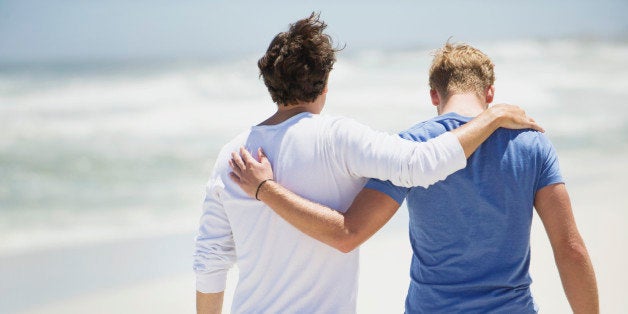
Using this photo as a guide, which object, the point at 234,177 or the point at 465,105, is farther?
the point at 465,105

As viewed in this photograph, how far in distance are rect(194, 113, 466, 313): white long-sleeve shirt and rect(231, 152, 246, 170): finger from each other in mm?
40

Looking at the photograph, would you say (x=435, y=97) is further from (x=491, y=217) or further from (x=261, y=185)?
(x=261, y=185)

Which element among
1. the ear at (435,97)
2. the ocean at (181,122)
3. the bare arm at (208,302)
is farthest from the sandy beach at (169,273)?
the ear at (435,97)

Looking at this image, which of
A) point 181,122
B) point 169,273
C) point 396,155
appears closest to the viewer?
point 396,155

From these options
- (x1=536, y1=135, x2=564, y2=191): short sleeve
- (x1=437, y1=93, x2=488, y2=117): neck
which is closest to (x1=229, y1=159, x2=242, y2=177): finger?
(x1=437, y1=93, x2=488, y2=117): neck

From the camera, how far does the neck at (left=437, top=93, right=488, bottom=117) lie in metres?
2.17

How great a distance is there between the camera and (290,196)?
1.99m

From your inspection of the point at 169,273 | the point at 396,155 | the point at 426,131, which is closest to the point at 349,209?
the point at 396,155

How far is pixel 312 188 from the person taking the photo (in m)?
2.03

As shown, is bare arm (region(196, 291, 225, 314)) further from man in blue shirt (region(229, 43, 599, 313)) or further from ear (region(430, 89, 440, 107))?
ear (region(430, 89, 440, 107))

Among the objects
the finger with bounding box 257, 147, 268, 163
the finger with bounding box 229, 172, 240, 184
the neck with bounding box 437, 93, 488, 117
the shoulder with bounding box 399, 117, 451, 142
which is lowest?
the finger with bounding box 229, 172, 240, 184

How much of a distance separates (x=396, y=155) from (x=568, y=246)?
→ 54 cm

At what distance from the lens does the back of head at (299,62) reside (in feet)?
6.77

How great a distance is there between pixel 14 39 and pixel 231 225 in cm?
1575
